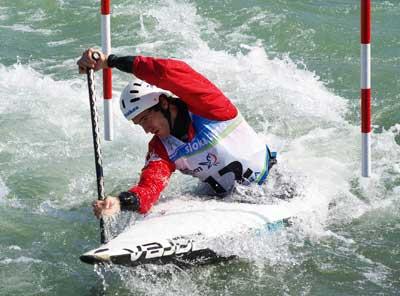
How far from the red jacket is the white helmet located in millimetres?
96

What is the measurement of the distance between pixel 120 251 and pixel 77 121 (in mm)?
3922

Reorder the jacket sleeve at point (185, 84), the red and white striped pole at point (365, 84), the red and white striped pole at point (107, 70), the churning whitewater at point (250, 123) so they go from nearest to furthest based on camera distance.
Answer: the jacket sleeve at point (185, 84) < the churning whitewater at point (250, 123) < the red and white striped pole at point (365, 84) < the red and white striped pole at point (107, 70)

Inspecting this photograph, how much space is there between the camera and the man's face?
6129 mm

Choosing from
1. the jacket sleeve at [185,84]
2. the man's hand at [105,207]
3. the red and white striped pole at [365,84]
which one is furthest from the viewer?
the red and white striped pole at [365,84]

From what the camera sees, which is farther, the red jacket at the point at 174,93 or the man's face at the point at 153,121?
the man's face at the point at 153,121

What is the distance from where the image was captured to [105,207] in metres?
5.61

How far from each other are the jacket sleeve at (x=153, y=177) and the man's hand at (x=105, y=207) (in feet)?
1.05

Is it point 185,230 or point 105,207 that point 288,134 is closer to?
point 185,230

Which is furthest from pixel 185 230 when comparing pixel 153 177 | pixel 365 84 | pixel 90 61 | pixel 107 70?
pixel 365 84

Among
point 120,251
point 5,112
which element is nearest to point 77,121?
point 5,112

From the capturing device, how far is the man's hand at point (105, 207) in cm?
560

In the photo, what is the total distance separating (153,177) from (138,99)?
53cm

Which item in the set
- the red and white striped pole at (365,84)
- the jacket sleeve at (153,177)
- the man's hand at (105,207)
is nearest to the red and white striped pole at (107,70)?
the jacket sleeve at (153,177)

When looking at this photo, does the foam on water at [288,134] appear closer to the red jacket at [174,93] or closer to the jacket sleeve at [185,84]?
the red jacket at [174,93]
